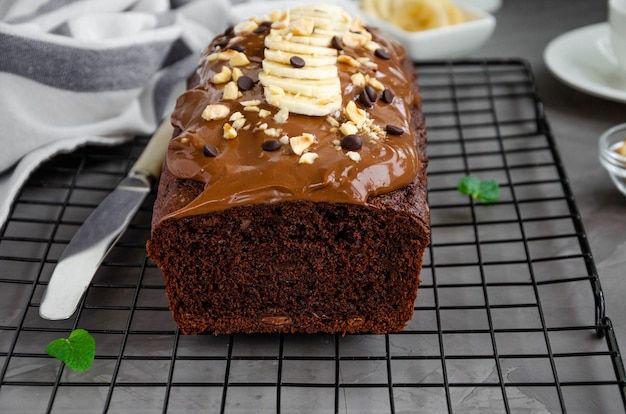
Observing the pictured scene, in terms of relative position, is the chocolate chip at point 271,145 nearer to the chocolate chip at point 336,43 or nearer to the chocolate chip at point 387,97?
the chocolate chip at point 387,97

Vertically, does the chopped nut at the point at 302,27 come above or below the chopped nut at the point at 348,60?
above

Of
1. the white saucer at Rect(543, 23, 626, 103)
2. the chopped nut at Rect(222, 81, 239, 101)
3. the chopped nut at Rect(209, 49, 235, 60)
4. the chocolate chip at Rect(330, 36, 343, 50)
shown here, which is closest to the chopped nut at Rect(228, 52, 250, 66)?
the chopped nut at Rect(209, 49, 235, 60)

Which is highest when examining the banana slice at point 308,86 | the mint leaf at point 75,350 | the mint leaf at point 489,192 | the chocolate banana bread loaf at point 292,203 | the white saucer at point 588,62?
the banana slice at point 308,86

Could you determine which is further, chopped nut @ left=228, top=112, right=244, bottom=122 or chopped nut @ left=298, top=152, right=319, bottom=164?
chopped nut @ left=228, top=112, right=244, bottom=122

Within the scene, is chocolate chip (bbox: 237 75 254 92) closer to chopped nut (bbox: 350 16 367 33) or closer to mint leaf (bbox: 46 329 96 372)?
chopped nut (bbox: 350 16 367 33)

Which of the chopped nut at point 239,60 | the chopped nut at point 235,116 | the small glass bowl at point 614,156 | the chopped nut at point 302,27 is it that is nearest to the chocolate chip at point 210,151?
the chopped nut at point 235,116

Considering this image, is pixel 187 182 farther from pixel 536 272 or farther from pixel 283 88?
pixel 536 272
